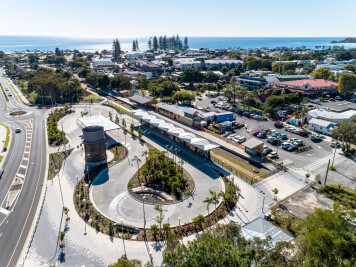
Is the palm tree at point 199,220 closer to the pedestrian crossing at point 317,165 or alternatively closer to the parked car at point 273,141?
the pedestrian crossing at point 317,165

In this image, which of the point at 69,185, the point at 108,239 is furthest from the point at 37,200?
the point at 108,239

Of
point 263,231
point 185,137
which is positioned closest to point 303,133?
point 185,137

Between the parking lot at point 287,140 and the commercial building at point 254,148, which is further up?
the commercial building at point 254,148

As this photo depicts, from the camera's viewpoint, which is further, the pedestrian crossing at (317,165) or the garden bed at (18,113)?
the garden bed at (18,113)

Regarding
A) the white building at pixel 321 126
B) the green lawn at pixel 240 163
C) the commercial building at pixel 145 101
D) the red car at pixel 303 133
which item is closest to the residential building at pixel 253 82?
the white building at pixel 321 126

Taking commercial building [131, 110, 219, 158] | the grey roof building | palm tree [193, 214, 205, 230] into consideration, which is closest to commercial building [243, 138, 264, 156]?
commercial building [131, 110, 219, 158]

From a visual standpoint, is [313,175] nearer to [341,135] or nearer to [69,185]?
[341,135]

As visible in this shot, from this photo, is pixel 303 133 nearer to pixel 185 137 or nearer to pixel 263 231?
pixel 185 137
